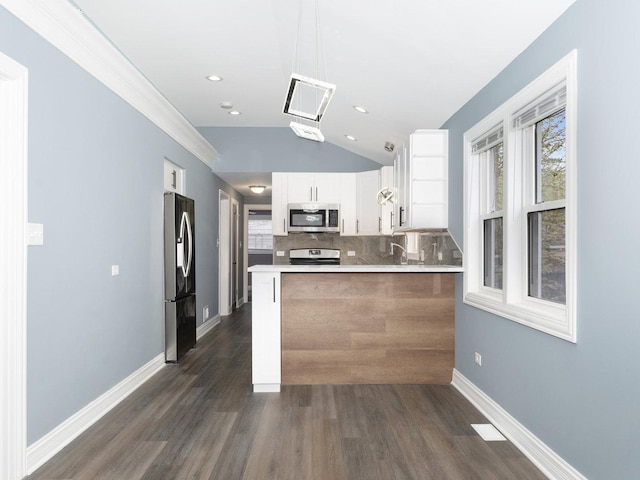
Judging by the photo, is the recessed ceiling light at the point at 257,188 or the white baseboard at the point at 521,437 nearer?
the white baseboard at the point at 521,437

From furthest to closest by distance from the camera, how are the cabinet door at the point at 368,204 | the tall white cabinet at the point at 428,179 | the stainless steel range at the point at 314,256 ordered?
the stainless steel range at the point at 314,256 → the cabinet door at the point at 368,204 → the tall white cabinet at the point at 428,179

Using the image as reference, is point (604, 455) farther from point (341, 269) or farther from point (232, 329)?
point (232, 329)

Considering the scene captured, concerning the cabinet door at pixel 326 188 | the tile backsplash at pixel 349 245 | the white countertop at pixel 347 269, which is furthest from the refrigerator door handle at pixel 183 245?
the cabinet door at pixel 326 188

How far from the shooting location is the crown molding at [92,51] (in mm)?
2355

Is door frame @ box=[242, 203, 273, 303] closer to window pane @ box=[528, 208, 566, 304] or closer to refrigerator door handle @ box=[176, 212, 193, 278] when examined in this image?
refrigerator door handle @ box=[176, 212, 193, 278]

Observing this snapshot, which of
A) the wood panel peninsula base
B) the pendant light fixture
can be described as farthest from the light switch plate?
the wood panel peninsula base

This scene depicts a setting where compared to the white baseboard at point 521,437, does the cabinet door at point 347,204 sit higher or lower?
higher

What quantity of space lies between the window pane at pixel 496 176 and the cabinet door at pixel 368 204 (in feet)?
9.91

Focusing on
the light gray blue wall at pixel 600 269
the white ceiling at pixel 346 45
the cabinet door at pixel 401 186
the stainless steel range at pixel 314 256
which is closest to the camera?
the light gray blue wall at pixel 600 269

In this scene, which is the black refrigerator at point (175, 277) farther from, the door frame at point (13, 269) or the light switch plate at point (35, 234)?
the door frame at point (13, 269)

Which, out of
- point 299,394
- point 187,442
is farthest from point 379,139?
point 187,442

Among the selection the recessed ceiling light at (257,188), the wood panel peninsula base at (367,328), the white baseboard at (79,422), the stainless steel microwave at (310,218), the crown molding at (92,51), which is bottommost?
the white baseboard at (79,422)

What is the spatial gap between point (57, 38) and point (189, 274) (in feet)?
9.06

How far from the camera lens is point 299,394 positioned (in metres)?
3.47
